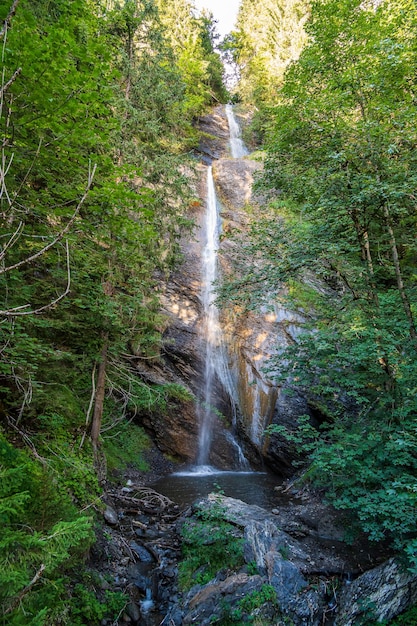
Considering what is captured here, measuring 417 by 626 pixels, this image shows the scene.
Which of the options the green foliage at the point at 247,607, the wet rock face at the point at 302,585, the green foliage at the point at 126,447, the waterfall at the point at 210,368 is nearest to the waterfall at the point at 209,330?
the waterfall at the point at 210,368

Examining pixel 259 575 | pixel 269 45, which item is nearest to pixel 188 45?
pixel 269 45

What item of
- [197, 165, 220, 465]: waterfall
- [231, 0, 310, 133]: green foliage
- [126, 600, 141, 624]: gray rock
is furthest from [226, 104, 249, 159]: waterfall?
[126, 600, 141, 624]: gray rock

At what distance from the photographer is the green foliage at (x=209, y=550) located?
464 cm

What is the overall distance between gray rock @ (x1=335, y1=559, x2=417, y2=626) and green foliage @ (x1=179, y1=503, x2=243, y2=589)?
135cm

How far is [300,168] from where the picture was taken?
252 inches

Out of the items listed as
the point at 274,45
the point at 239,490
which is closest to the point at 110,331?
the point at 239,490

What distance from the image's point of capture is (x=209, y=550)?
4.86 metres

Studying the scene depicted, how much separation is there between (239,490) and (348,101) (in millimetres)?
8430

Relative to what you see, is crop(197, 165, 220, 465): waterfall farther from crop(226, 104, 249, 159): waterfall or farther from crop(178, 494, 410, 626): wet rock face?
crop(226, 104, 249, 159): waterfall

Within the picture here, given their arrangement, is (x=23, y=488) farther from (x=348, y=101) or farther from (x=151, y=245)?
(x=348, y=101)

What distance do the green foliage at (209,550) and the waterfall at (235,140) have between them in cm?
2019

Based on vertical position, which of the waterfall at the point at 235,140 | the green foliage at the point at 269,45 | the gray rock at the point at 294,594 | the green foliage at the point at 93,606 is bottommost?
the gray rock at the point at 294,594

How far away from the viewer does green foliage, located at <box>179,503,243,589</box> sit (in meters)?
4.64

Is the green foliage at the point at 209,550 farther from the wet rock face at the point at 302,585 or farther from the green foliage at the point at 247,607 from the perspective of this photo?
the green foliage at the point at 247,607
